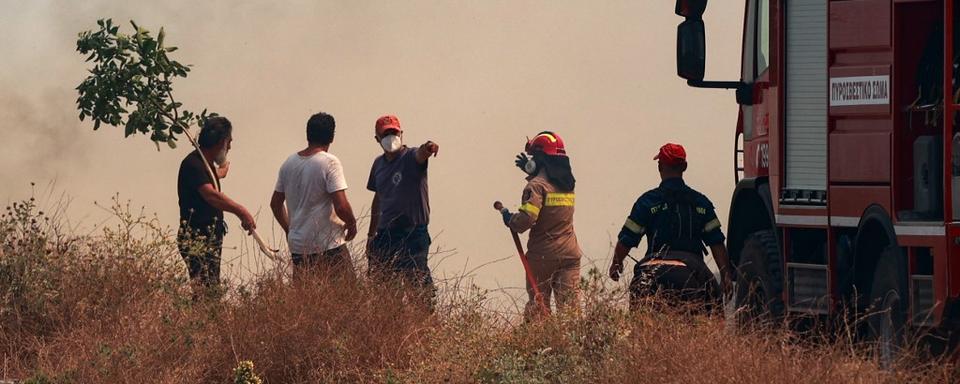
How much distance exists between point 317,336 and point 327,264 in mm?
1102

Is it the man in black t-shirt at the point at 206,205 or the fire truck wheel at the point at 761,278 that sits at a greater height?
the man in black t-shirt at the point at 206,205

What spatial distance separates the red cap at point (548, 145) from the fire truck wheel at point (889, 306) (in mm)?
3800

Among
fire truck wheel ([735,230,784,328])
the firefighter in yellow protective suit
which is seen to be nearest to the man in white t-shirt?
the firefighter in yellow protective suit

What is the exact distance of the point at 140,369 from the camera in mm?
8188

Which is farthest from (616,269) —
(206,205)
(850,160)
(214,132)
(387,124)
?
(214,132)

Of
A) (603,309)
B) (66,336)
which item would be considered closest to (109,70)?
(66,336)

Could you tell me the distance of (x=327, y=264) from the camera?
9547mm

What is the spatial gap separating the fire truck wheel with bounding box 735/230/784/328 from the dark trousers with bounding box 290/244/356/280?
7.68ft

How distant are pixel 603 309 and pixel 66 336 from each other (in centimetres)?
345

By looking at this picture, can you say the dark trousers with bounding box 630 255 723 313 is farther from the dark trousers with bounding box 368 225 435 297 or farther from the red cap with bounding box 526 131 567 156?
the red cap with bounding box 526 131 567 156

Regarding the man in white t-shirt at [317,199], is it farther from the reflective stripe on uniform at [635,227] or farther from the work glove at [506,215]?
the work glove at [506,215]

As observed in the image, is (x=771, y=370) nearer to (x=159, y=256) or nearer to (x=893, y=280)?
(x=893, y=280)

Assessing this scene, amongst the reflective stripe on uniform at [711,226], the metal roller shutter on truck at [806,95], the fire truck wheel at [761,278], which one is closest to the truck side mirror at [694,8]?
the metal roller shutter on truck at [806,95]

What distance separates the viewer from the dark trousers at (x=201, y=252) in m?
10.2
